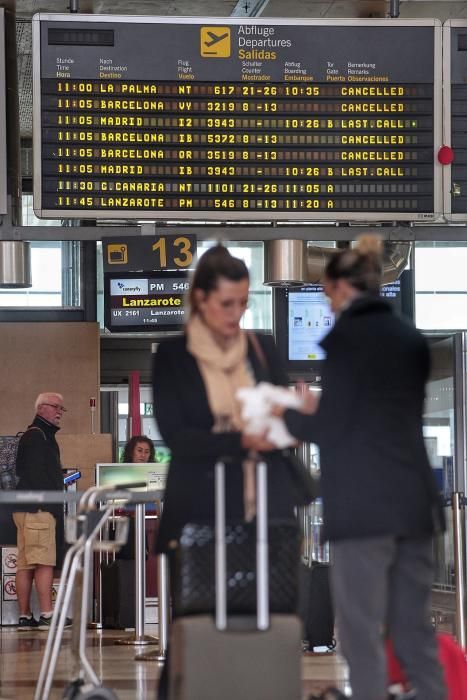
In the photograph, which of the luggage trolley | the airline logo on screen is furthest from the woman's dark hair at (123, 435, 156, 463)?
the luggage trolley

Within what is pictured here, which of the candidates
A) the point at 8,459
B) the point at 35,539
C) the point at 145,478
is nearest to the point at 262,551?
the point at 35,539

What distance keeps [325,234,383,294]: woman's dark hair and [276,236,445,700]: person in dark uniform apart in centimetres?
8

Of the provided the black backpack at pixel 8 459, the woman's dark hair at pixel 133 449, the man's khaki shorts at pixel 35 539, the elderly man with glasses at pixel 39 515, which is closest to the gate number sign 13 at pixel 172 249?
the elderly man with glasses at pixel 39 515

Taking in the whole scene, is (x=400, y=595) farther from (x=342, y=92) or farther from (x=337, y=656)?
(x=342, y=92)

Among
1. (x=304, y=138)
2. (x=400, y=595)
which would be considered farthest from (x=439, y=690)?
(x=304, y=138)

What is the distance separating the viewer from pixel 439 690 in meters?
3.50

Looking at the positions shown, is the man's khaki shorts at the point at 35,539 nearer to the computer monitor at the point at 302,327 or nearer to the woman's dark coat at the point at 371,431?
the computer monitor at the point at 302,327

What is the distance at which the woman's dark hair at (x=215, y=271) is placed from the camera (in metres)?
3.77

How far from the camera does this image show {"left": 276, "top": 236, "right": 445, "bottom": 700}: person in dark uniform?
11.2 ft

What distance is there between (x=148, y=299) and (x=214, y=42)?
202cm

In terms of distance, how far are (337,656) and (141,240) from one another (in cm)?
283

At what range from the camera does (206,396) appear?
12.3ft

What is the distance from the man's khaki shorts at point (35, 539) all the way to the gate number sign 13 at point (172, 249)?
9.56ft

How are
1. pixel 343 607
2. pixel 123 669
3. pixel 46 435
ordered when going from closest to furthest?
pixel 343 607
pixel 123 669
pixel 46 435
